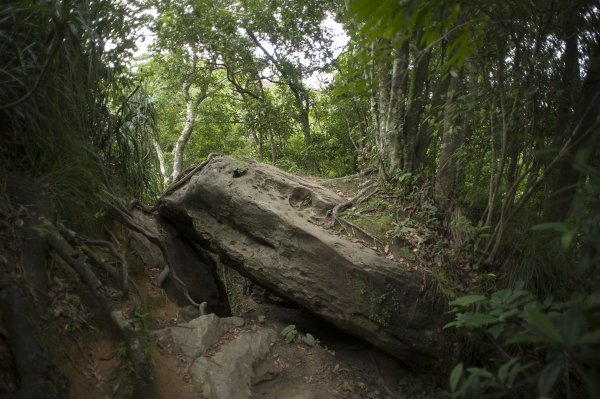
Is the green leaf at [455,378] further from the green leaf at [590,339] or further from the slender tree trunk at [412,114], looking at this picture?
the slender tree trunk at [412,114]

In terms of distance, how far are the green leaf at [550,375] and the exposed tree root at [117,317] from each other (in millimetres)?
3070

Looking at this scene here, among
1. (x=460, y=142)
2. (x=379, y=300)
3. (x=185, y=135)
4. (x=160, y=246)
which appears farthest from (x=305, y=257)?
(x=185, y=135)

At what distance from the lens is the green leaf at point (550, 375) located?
51.0 inches

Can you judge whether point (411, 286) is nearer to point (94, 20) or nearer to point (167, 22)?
point (94, 20)

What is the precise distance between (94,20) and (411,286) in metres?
4.72

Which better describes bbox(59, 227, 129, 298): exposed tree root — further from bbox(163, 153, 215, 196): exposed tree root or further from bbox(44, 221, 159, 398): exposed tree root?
bbox(163, 153, 215, 196): exposed tree root

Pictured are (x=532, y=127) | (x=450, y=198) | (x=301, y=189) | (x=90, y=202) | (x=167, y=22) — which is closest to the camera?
(x=532, y=127)

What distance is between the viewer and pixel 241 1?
376 inches

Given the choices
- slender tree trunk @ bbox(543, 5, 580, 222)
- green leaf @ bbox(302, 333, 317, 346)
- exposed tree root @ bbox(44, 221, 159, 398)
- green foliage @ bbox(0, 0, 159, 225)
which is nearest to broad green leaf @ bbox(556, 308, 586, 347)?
slender tree trunk @ bbox(543, 5, 580, 222)

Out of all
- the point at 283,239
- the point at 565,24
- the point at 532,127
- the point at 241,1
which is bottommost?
the point at 283,239

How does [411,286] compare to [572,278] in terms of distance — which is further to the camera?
[411,286]

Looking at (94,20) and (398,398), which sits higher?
(94,20)

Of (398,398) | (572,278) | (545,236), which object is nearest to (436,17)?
(545,236)

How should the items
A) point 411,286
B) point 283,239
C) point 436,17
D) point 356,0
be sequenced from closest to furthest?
point 356,0 < point 436,17 < point 411,286 < point 283,239
